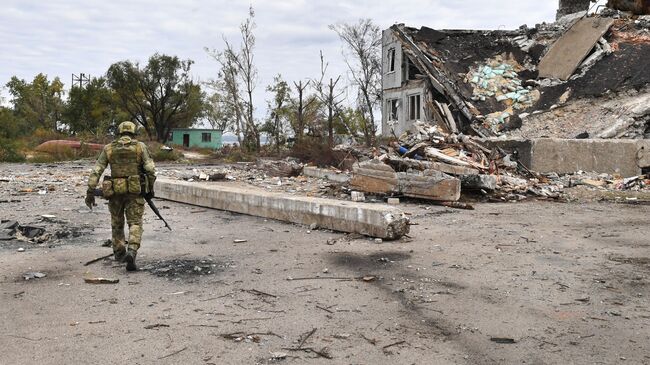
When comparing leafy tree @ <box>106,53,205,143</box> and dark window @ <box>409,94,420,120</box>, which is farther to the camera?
leafy tree @ <box>106,53,205,143</box>

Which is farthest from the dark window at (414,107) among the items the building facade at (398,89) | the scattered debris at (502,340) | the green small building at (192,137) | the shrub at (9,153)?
the green small building at (192,137)

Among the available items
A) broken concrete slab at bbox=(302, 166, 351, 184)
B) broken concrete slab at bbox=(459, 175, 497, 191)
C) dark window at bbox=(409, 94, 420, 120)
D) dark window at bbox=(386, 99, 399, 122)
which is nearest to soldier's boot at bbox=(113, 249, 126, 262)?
broken concrete slab at bbox=(302, 166, 351, 184)

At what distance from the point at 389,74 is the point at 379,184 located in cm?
1636

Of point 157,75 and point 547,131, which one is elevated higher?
point 157,75

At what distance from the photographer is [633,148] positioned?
46.8ft

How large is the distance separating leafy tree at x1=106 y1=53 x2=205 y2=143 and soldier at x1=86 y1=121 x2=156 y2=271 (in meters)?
42.0

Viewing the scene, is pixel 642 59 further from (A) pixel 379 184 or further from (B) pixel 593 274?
(B) pixel 593 274

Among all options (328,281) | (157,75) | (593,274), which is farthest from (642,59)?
(157,75)

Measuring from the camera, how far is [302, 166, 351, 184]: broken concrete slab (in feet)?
43.6

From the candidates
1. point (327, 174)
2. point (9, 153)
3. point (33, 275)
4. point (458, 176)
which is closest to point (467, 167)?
point (458, 176)

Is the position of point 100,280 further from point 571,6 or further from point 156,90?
point 156,90

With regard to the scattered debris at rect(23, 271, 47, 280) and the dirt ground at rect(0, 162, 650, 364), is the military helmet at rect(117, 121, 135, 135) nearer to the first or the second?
the dirt ground at rect(0, 162, 650, 364)

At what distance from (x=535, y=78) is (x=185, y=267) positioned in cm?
1779

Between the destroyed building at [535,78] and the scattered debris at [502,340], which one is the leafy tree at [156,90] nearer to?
the destroyed building at [535,78]
